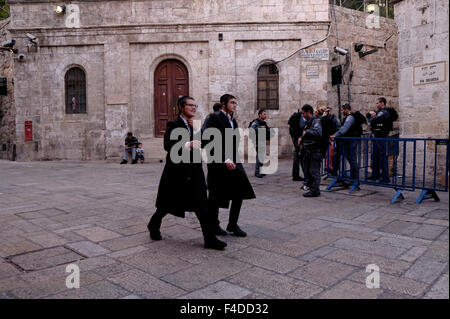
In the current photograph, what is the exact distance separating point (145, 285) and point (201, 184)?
1.41 meters

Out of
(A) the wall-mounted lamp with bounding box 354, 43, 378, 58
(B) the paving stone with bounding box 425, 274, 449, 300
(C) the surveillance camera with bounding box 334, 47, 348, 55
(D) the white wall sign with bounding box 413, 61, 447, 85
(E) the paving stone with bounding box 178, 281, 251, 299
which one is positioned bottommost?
(B) the paving stone with bounding box 425, 274, 449, 300

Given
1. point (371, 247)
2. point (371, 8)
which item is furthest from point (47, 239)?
point (371, 8)

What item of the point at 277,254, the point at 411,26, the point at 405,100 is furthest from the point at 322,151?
the point at 277,254

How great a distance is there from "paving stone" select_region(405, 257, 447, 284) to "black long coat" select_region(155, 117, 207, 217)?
2128 mm

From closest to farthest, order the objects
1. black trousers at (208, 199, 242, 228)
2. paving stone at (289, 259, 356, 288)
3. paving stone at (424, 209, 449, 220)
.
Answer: paving stone at (289, 259, 356, 288), black trousers at (208, 199, 242, 228), paving stone at (424, 209, 449, 220)

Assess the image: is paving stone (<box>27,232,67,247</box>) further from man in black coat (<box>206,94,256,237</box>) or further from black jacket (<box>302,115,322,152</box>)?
black jacket (<box>302,115,322,152</box>)

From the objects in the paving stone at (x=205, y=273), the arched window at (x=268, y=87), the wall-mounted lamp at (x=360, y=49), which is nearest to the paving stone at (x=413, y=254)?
the paving stone at (x=205, y=273)

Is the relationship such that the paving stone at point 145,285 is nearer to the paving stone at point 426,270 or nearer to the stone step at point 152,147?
the paving stone at point 426,270

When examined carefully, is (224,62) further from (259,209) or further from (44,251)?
(44,251)

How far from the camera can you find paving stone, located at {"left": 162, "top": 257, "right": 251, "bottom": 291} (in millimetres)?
3432

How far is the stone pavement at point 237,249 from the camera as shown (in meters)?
3.34

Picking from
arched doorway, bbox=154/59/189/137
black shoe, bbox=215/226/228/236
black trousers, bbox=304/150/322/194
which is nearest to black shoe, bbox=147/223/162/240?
black shoe, bbox=215/226/228/236

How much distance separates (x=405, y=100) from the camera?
8.30 meters
